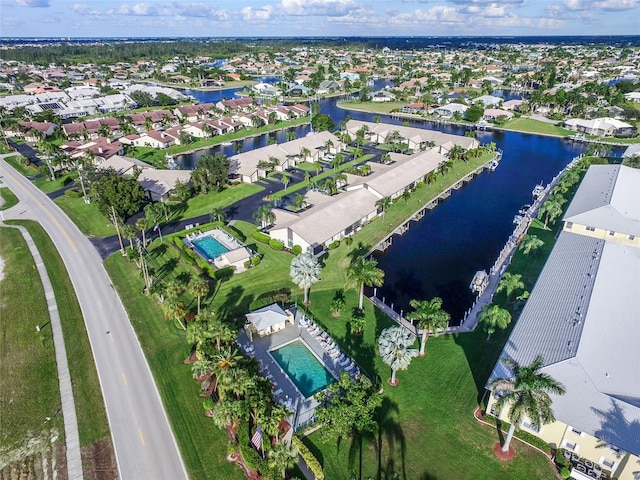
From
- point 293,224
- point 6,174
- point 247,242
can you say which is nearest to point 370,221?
point 293,224

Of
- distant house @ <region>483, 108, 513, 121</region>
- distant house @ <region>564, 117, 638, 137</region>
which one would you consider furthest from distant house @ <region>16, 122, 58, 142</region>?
distant house @ <region>564, 117, 638, 137</region>

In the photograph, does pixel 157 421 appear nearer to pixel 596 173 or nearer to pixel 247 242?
pixel 247 242

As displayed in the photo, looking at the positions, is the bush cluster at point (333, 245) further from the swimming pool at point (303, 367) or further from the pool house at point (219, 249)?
the swimming pool at point (303, 367)

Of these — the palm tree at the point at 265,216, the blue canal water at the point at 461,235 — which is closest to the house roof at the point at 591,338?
the blue canal water at the point at 461,235

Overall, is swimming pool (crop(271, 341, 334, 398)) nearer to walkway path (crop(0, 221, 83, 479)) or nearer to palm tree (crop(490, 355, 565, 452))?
palm tree (crop(490, 355, 565, 452))

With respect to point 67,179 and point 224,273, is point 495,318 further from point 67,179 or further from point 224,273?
point 67,179

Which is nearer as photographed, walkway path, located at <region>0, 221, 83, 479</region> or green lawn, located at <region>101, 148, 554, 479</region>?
green lawn, located at <region>101, 148, 554, 479</region>

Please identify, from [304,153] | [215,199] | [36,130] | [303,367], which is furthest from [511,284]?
[36,130]
